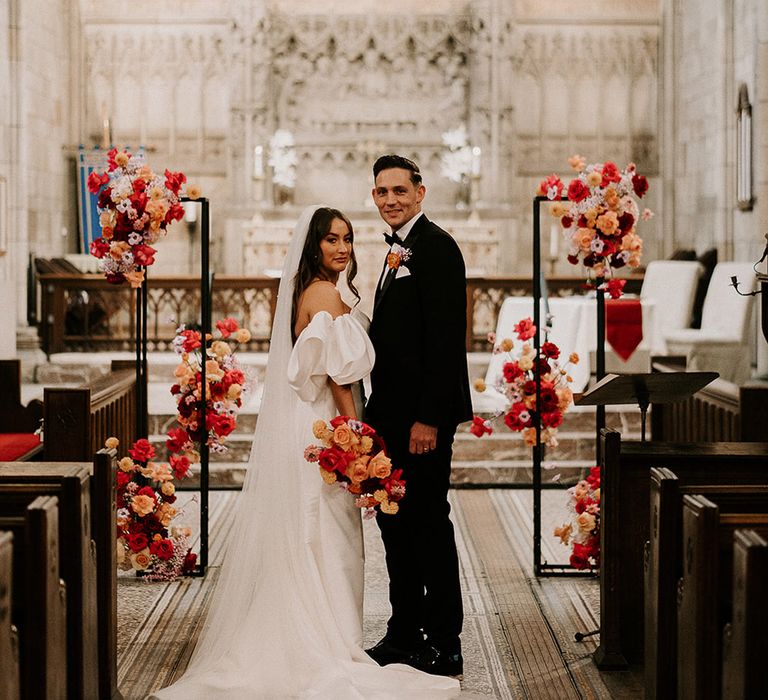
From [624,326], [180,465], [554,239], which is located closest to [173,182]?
[180,465]

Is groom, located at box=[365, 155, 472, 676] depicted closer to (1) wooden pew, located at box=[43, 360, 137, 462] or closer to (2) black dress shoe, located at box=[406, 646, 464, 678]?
(2) black dress shoe, located at box=[406, 646, 464, 678]

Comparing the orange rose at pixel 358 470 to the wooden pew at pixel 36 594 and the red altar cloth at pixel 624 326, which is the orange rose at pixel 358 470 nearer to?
the wooden pew at pixel 36 594

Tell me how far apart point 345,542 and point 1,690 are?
60.6 inches

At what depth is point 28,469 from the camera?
3.19m

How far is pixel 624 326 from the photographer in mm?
8703

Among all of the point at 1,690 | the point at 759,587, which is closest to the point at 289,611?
the point at 1,690

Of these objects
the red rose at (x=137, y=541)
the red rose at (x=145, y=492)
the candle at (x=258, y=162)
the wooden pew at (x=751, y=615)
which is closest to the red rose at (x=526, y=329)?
the red rose at (x=145, y=492)

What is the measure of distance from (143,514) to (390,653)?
1.47 m

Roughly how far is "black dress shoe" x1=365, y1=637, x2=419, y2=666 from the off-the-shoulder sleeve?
37.1 inches

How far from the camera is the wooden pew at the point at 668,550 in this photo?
3.06 meters

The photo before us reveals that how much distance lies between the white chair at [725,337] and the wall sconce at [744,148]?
607 millimetres

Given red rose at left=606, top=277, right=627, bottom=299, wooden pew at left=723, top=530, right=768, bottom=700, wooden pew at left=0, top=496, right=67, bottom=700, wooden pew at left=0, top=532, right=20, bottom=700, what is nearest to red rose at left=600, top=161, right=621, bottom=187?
red rose at left=606, top=277, right=627, bottom=299

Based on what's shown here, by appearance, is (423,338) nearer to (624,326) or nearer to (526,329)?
(526,329)

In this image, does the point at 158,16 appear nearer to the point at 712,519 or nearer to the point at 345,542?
the point at 345,542
